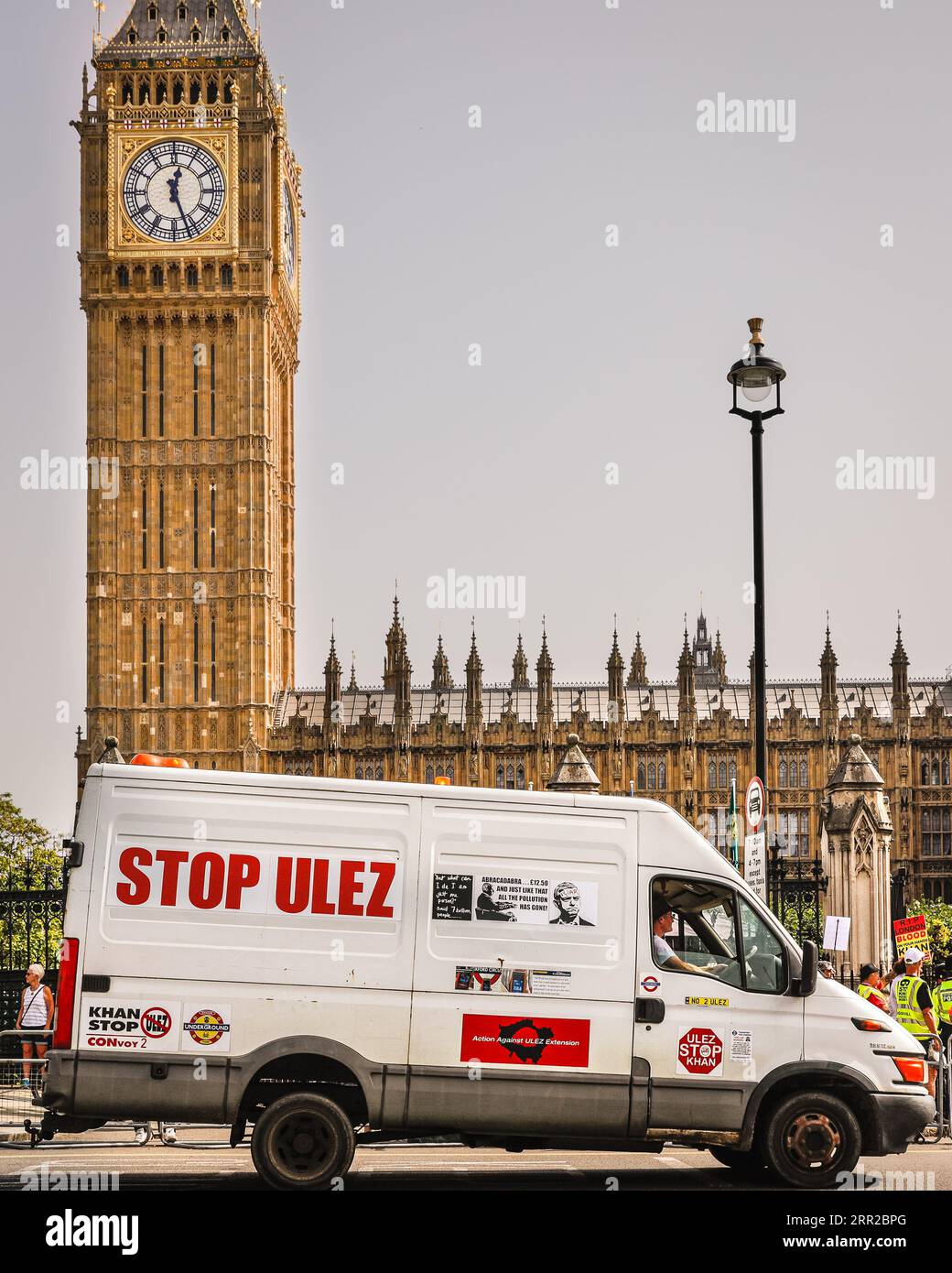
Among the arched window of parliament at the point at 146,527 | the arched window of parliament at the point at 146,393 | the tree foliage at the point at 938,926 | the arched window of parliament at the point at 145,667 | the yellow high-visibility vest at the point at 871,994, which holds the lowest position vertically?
the tree foliage at the point at 938,926

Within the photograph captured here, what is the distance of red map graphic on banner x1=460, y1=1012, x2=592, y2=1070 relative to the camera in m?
10.8

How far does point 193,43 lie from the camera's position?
7162 cm

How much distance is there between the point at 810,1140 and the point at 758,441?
6.90 m

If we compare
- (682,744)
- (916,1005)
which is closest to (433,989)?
(916,1005)

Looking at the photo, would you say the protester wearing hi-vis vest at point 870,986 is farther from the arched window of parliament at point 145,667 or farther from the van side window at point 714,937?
the arched window of parliament at point 145,667

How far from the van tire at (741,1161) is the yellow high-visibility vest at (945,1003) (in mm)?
4983

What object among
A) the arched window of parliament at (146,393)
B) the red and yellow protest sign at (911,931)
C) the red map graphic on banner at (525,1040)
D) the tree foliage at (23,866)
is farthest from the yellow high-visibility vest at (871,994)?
the arched window of parliament at (146,393)

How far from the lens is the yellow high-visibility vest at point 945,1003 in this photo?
53.5 ft

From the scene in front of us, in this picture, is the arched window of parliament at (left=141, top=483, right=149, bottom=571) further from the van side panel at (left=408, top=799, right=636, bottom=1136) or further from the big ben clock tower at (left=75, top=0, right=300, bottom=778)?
the van side panel at (left=408, top=799, right=636, bottom=1136)

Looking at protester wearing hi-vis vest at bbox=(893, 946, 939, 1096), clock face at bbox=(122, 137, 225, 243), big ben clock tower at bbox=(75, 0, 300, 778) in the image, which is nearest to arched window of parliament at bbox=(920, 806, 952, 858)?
big ben clock tower at bbox=(75, 0, 300, 778)

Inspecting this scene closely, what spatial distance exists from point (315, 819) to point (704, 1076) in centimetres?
305

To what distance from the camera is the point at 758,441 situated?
15.5 m

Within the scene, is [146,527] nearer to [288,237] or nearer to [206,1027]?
[288,237]
